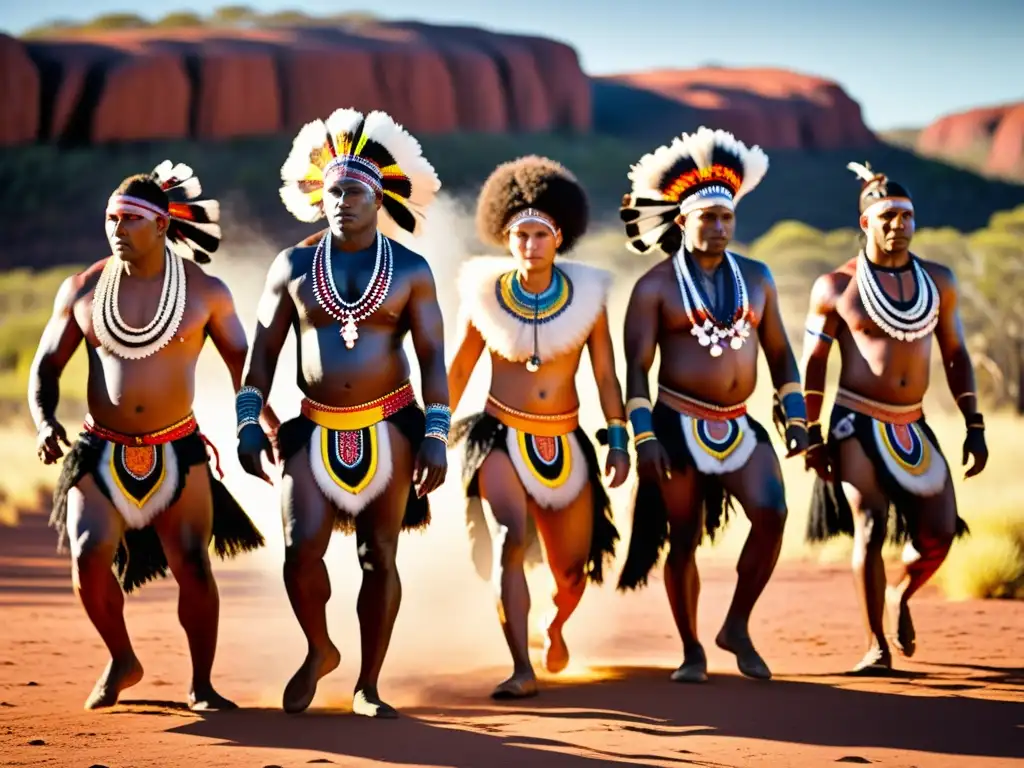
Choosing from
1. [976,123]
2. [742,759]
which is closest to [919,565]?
Result: [742,759]

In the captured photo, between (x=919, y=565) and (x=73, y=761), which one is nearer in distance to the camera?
(x=73, y=761)

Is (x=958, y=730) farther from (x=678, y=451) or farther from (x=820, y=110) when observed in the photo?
(x=820, y=110)

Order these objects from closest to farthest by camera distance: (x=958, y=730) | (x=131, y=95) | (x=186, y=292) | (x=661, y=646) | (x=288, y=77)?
(x=958, y=730)
(x=186, y=292)
(x=661, y=646)
(x=131, y=95)
(x=288, y=77)

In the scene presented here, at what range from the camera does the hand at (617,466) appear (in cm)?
757

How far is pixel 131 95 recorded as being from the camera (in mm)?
49812

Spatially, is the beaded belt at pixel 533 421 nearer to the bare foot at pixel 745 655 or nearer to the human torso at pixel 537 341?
the human torso at pixel 537 341

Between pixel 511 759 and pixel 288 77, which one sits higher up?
pixel 288 77

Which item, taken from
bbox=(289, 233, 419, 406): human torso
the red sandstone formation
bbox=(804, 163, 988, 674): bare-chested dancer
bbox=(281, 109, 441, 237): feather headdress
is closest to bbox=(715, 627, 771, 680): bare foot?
bbox=(804, 163, 988, 674): bare-chested dancer

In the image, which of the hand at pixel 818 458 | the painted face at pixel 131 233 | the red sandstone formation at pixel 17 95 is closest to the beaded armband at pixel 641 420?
the hand at pixel 818 458

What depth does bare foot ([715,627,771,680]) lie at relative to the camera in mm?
7762

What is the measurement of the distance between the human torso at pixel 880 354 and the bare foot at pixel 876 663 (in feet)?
3.96

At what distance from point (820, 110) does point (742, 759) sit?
58.4 m

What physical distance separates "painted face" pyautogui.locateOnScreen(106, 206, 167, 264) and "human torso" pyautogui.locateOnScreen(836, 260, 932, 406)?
11.1ft

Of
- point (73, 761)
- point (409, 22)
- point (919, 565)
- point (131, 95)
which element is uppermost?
point (409, 22)
